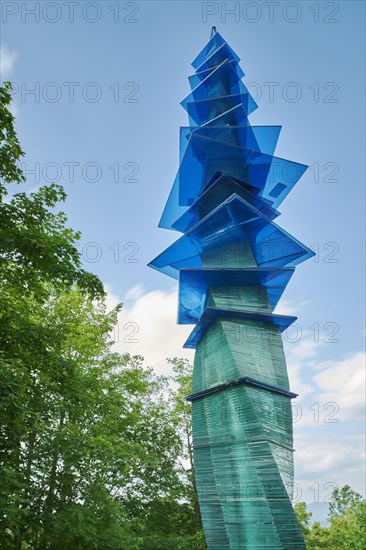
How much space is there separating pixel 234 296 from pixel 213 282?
2.62 ft

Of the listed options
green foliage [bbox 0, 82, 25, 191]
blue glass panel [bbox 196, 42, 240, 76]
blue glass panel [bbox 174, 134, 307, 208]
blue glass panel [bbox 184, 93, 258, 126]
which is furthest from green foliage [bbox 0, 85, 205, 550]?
blue glass panel [bbox 196, 42, 240, 76]

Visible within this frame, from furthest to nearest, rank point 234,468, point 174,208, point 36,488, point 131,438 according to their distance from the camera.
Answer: point 131,438 → point 174,208 → point 36,488 → point 234,468

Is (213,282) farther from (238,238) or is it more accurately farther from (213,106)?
(213,106)

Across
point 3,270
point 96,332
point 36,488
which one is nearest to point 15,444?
point 3,270

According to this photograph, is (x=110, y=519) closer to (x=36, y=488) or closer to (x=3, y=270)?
(x=36, y=488)

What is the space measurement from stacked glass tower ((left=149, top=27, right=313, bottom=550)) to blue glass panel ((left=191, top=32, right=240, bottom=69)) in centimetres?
4

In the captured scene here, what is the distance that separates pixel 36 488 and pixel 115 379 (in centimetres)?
498

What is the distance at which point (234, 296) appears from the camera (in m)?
15.1

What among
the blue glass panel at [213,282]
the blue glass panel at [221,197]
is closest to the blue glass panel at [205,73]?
the blue glass panel at [221,197]

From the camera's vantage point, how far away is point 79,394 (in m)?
9.07

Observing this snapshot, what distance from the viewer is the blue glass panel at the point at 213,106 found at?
Answer: 18.3 m

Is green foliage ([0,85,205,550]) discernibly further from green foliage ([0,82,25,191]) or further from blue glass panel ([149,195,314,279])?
blue glass panel ([149,195,314,279])

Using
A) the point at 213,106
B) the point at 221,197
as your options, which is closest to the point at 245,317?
the point at 221,197

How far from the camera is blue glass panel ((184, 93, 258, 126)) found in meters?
18.3
